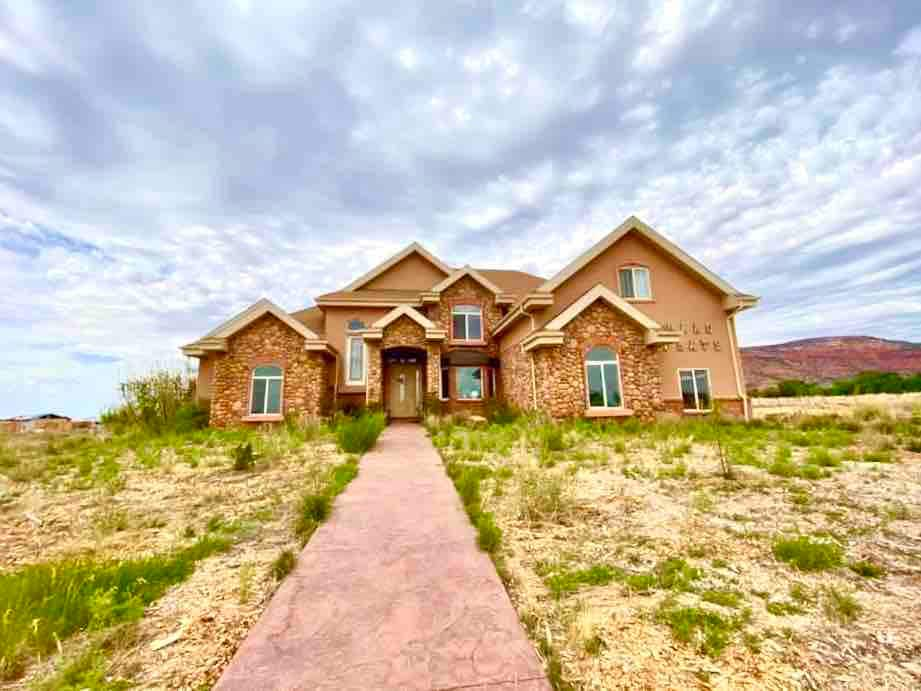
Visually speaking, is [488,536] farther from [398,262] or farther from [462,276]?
[398,262]

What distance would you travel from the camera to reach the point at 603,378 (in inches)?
→ 546

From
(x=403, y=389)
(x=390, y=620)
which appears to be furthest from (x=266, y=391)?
(x=390, y=620)

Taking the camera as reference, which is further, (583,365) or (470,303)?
(470,303)

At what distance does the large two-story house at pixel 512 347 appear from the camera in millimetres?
13828

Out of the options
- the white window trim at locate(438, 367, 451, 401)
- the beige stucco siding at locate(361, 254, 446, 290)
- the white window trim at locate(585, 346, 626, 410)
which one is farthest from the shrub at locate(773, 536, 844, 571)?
the beige stucco siding at locate(361, 254, 446, 290)

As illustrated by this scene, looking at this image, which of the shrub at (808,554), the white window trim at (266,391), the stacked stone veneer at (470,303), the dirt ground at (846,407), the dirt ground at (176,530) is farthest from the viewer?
the stacked stone veneer at (470,303)

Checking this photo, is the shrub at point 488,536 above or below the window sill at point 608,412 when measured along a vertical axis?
below

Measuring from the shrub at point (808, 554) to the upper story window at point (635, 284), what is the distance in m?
13.8

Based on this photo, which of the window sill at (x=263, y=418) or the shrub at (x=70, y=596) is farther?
the window sill at (x=263, y=418)

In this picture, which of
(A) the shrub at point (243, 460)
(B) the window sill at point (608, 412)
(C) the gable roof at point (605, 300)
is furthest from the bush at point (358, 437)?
(B) the window sill at point (608, 412)

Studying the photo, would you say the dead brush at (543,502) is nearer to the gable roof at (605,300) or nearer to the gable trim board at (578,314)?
the gable trim board at (578,314)

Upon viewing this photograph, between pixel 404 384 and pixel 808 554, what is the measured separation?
51.9 feet

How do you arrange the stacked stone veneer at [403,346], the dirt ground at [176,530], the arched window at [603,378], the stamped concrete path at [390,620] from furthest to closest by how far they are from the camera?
the stacked stone veneer at [403,346] < the arched window at [603,378] < the dirt ground at [176,530] < the stamped concrete path at [390,620]

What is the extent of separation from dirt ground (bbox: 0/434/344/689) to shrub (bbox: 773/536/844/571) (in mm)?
4348
